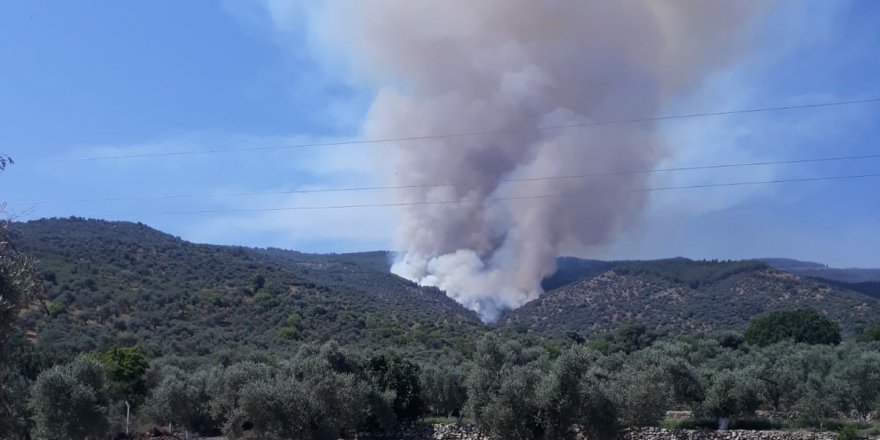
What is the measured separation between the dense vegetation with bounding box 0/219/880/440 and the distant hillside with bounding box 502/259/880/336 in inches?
16.1

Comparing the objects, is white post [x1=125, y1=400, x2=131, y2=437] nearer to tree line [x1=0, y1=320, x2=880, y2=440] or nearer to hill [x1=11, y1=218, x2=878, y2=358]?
tree line [x1=0, y1=320, x2=880, y2=440]

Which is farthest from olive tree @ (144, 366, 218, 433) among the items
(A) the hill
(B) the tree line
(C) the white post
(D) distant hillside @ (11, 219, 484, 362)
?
(D) distant hillside @ (11, 219, 484, 362)

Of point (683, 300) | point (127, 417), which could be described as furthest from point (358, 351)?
point (683, 300)

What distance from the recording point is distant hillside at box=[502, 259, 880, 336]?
93.0 m

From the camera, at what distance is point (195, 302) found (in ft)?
223

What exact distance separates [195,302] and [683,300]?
62601 mm

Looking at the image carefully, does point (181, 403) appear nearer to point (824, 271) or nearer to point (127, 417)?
point (127, 417)

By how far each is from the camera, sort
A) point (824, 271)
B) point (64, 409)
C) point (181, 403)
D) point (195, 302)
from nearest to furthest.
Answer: point (64, 409) < point (181, 403) < point (195, 302) < point (824, 271)

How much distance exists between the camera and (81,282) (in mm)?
62656

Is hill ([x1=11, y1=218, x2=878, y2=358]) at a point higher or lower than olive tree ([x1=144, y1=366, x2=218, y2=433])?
higher

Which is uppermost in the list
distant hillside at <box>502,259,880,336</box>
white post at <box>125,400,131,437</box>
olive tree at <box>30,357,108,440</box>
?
distant hillside at <box>502,259,880,336</box>

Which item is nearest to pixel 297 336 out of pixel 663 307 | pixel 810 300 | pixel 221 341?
pixel 221 341

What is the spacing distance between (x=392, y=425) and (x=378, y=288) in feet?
229

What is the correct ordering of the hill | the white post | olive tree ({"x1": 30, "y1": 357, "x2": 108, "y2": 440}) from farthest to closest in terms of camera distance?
the hill, the white post, olive tree ({"x1": 30, "y1": 357, "x2": 108, "y2": 440})
